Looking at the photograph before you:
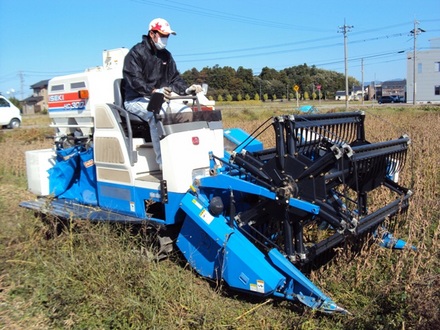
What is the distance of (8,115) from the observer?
2472 centimetres

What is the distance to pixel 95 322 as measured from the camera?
3633 millimetres

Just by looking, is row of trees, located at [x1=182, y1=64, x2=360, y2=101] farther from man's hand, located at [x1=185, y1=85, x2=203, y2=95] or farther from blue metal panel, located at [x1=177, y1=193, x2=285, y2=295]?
blue metal panel, located at [x1=177, y1=193, x2=285, y2=295]

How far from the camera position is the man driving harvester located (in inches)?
189

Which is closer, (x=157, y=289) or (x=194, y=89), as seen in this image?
(x=157, y=289)

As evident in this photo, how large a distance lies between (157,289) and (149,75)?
2.52m

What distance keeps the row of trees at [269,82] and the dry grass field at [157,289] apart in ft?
151

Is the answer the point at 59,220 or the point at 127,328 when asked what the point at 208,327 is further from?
the point at 59,220

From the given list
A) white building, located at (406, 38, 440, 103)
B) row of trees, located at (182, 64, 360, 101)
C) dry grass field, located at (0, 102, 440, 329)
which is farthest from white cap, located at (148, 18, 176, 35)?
white building, located at (406, 38, 440, 103)

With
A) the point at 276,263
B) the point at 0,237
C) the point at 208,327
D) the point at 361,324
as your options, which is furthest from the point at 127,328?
the point at 0,237

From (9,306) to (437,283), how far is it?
3.43m

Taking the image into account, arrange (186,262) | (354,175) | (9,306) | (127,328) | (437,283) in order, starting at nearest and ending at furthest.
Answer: (437,283) → (127,328) → (9,306) → (354,175) → (186,262)

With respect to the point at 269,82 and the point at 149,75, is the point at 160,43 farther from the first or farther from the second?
the point at 269,82

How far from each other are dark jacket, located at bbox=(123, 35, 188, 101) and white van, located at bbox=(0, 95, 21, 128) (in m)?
22.0

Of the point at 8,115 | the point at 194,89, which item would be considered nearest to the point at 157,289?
the point at 194,89
